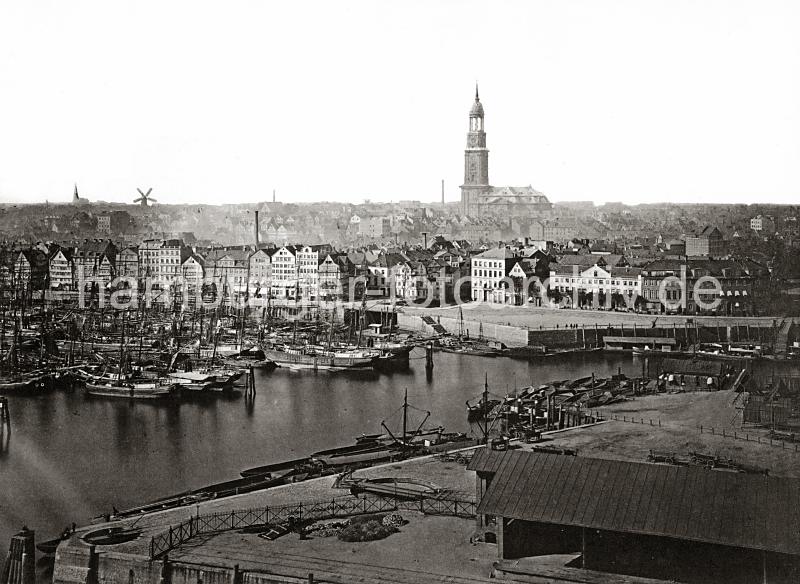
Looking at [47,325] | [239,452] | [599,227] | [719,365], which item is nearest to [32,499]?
[239,452]

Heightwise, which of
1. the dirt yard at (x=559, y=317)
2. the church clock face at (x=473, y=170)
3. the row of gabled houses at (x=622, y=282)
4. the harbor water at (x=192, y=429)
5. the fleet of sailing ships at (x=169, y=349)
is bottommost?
the harbor water at (x=192, y=429)

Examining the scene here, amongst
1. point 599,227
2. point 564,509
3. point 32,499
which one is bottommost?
point 32,499

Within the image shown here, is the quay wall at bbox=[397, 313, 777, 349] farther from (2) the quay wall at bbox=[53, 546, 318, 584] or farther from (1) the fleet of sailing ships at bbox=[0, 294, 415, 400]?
(2) the quay wall at bbox=[53, 546, 318, 584]

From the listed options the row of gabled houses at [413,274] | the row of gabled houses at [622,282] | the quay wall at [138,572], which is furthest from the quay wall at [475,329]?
the quay wall at [138,572]

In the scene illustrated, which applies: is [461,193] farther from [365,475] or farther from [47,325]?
[365,475]

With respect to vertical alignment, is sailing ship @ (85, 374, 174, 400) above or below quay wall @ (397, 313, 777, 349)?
below

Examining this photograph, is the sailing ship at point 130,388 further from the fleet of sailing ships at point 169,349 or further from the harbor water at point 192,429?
the harbor water at point 192,429

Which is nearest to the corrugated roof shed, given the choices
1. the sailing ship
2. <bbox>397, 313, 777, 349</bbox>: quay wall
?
the sailing ship
